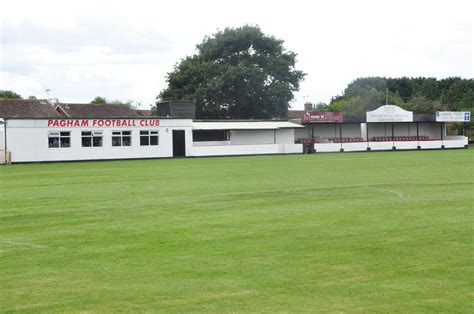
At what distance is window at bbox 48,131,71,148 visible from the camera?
58.3 meters

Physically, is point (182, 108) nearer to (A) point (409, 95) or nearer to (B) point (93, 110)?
(B) point (93, 110)

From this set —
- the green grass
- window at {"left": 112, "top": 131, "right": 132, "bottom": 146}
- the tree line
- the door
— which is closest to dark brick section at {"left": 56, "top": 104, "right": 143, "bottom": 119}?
the door

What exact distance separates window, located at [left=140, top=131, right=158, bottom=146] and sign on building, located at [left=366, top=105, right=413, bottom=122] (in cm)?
2509

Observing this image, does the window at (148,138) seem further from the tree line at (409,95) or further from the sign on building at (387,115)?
the tree line at (409,95)

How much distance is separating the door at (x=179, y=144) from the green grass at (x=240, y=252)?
4273cm

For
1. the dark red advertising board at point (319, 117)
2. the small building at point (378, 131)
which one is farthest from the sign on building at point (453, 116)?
the dark red advertising board at point (319, 117)

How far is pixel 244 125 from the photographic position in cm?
7025

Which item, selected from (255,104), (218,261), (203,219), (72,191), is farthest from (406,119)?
(218,261)

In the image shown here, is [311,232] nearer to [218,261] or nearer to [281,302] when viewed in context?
[218,261]

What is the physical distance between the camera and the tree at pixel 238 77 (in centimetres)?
8456

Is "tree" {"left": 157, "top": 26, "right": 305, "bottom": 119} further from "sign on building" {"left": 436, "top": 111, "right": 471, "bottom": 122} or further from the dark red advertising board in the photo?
"sign on building" {"left": 436, "top": 111, "right": 471, "bottom": 122}

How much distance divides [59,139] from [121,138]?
542 centimetres

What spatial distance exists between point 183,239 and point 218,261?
2277 millimetres

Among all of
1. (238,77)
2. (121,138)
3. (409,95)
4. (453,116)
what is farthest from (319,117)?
(409,95)
